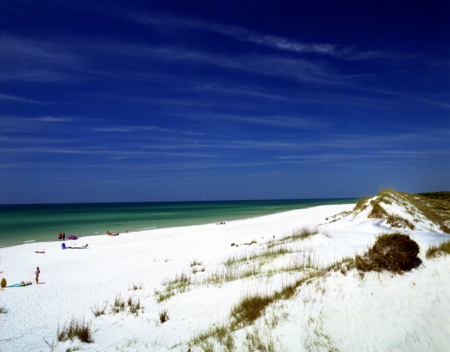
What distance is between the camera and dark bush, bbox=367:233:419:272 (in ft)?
22.6

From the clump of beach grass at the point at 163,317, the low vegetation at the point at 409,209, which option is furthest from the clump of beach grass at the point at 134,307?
the low vegetation at the point at 409,209

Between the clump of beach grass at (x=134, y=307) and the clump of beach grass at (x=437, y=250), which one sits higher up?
the clump of beach grass at (x=437, y=250)

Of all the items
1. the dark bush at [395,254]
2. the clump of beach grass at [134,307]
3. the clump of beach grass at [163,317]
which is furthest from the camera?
the clump of beach grass at [134,307]

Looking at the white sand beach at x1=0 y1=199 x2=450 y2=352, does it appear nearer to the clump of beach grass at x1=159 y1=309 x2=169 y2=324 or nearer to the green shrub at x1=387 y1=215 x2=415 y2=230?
the clump of beach grass at x1=159 y1=309 x2=169 y2=324

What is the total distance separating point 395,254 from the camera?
697cm

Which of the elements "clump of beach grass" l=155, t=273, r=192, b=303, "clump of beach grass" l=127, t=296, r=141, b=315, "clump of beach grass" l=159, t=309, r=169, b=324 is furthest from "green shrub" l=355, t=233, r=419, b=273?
"clump of beach grass" l=127, t=296, r=141, b=315

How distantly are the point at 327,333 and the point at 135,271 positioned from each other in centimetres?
1207

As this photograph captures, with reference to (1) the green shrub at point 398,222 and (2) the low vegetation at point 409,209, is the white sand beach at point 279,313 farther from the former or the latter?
(2) the low vegetation at point 409,209

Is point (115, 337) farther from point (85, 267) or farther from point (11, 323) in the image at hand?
point (85, 267)

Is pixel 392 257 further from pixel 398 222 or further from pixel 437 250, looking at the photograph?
pixel 398 222

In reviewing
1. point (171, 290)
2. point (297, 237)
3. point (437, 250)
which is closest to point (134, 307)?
point (171, 290)

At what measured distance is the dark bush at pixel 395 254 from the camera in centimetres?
689

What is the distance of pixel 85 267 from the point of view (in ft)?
55.6

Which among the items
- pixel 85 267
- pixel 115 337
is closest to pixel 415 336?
pixel 115 337
